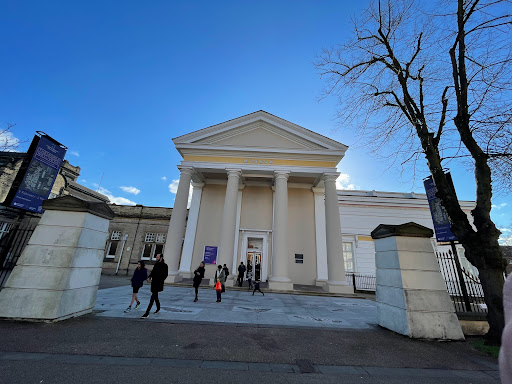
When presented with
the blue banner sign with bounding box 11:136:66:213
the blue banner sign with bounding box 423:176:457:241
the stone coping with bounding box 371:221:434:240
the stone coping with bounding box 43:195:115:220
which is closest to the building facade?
the blue banner sign with bounding box 11:136:66:213

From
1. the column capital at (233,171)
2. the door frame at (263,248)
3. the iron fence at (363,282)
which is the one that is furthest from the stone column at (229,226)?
the iron fence at (363,282)

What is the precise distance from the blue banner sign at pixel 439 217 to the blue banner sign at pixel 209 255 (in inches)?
562

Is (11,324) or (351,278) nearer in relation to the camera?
(11,324)

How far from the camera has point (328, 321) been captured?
23.6 ft

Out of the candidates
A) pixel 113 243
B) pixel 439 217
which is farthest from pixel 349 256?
pixel 113 243

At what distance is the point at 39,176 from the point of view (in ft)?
32.9

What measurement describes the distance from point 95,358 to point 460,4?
40.0ft

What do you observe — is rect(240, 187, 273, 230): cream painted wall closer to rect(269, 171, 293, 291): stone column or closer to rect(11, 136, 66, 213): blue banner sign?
rect(269, 171, 293, 291): stone column

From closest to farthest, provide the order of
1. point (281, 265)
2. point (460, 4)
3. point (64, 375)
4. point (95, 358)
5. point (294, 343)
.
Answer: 1. point (64, 375)
2. point (95, 358)
3. point (294, 343)
4. point (460, 4)
5. point (281, 265)

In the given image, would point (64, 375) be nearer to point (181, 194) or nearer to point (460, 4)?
point (460, 4)

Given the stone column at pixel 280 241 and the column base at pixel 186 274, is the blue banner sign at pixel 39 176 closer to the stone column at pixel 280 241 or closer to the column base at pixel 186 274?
the column base at pixel 186 274

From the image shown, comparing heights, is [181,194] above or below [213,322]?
above

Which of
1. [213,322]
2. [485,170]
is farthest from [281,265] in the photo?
[485,170]

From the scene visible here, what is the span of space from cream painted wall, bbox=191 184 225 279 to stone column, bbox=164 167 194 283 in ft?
8.27
